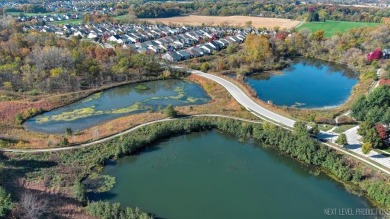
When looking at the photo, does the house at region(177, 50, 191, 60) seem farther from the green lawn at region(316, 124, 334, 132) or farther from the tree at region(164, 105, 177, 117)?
the green lawn at region(316, 124, 334, 132)

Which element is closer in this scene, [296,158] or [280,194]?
[280,194]

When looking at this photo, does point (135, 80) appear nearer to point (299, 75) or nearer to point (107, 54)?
point (107, 54)

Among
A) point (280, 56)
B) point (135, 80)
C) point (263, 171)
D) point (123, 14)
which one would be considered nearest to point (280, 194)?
point (263, 171)

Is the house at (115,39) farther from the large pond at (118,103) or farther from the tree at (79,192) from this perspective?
the tree at (79,192)

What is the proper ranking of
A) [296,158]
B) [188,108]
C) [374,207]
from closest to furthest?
[374,207]
[296,158]
[188,108]

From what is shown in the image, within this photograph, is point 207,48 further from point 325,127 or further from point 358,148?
point 358,148

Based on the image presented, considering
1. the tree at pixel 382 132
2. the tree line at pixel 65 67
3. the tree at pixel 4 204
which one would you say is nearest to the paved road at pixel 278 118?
the tree at pixel 382 132

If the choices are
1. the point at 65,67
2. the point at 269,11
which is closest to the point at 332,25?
the point at 269,11
